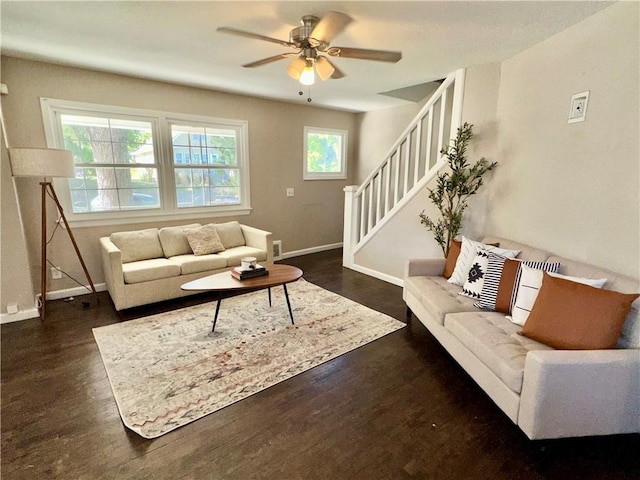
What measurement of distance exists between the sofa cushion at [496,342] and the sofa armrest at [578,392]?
102 millimetres

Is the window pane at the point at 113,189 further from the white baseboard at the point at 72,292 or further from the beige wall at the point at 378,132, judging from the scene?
the beige wall at the point at 378,132

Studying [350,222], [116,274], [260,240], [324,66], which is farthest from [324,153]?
[116,274]

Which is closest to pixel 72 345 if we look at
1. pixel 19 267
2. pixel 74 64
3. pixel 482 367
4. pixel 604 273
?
pixel 19 267

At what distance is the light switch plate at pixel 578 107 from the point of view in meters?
2.26

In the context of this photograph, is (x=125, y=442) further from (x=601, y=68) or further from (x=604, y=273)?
(x=601, y=68)

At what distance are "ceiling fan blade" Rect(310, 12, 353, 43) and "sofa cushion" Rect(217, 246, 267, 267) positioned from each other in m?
2.45

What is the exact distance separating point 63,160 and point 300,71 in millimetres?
2288

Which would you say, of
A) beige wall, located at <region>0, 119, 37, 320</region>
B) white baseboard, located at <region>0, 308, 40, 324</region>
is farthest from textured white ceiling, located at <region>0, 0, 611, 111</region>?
white baseboard, located at <region>0, 308, 40, 324</region>

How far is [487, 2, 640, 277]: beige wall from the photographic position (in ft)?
6.57

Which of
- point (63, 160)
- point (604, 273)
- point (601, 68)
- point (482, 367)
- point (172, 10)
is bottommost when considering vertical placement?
point (482, 367)

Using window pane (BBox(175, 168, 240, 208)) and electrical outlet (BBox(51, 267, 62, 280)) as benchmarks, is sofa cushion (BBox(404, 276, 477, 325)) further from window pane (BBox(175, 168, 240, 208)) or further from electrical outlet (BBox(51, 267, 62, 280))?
electrical outlet (BBox(51, 267, 62, 280))

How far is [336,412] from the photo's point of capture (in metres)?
1.89

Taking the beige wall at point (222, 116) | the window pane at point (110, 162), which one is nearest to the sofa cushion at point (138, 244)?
the beige wall at point (222, 116)

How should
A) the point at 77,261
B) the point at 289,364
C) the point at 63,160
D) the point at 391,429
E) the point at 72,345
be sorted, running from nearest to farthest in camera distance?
the point at 391,429 → the point at 289,364 → the point at 72,345 → the point at 63,160 → the point at 77,261
